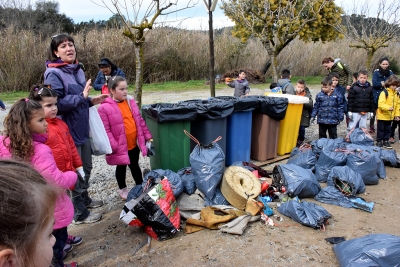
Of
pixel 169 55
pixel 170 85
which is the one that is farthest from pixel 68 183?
pixel 169 55

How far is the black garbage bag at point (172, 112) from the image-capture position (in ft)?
13.1

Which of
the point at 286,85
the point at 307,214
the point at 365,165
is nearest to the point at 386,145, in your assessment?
the point at 286,85

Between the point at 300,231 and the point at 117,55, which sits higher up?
the point at 117,55

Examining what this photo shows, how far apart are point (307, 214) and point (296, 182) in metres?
0.61

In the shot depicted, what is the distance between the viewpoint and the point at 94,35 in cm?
1658

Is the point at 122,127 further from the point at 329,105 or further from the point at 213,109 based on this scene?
the point at 329,105

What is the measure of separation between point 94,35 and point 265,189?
1523cm

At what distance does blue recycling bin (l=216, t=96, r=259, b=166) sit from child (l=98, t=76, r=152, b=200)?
4.65ft

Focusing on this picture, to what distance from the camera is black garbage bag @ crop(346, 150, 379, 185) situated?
444cm

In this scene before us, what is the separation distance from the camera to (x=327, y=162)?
15.0 ft

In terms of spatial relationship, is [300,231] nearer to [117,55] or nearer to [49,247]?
[49,247]

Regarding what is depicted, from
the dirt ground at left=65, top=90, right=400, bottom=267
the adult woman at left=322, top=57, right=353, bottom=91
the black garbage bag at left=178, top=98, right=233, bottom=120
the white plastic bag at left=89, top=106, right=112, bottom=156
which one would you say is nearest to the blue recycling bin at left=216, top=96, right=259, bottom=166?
the black garbage bag at left=178, top=98, right=233, bottom=120

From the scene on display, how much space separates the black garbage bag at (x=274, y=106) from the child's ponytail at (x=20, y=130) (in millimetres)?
3406

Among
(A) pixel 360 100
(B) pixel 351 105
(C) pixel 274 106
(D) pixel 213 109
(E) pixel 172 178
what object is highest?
(D) pixel 213 109
